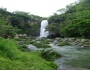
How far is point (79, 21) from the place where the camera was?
208 ft

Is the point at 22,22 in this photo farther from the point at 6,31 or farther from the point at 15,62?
the point at 15,62

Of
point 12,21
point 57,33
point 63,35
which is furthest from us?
point 12,21

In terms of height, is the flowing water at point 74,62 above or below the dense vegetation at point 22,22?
below

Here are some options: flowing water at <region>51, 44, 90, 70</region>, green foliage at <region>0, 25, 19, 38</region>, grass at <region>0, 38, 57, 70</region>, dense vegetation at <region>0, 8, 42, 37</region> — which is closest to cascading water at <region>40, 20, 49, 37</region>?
dense vegetation at <region>0, 8, 42, 37</region>

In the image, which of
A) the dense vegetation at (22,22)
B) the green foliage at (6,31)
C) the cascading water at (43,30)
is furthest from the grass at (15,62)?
the dense vegetation at (22,22)

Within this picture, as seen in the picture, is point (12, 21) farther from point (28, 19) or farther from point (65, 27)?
point (65, 27)

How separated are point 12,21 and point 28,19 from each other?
8808mm

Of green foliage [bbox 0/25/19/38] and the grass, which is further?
green foliage [bbox 0/25/19/38]

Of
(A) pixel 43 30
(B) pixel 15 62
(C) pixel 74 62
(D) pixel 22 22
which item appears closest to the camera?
(B) pixel 15 62

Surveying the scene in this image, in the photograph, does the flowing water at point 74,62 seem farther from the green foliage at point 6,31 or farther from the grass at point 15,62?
the green foliage at point 6,31

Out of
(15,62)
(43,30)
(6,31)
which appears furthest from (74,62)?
(43,30)

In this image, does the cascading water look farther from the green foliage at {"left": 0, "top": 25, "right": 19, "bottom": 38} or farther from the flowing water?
the flowing water

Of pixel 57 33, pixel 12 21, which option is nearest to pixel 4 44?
pixel 57 33

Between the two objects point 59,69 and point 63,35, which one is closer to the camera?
point 59,69
